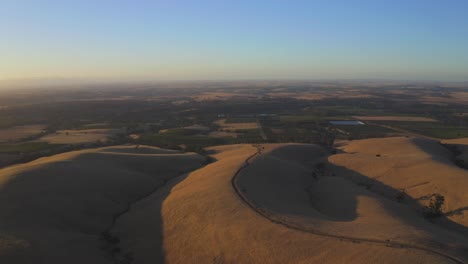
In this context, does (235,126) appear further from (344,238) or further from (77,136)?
(344,238)

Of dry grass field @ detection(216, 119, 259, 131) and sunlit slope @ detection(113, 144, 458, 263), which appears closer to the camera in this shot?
sunlit slope @ detection(113, 144, 458, 263)

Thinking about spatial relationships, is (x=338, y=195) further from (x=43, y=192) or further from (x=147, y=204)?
(x=43, y=192)

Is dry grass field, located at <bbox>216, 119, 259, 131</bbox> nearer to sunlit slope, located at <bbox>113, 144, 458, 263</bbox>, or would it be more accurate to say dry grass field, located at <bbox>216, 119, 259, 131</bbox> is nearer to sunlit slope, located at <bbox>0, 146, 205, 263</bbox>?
sunlit slope, located at <bbox>0, 146, 205, 263</bbox>

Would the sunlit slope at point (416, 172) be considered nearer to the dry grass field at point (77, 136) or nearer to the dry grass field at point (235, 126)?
the dry grass field at point (235, 126)

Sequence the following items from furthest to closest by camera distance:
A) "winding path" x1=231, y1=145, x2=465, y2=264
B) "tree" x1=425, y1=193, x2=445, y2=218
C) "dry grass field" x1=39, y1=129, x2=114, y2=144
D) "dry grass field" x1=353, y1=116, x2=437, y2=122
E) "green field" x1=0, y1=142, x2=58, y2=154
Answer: "dry grass field" x1=353, y1=116, x2=437, y2=122
"dry grass field" x1=39, y1=129, x2=114, y2=144
"green field" x1=0, y1=142, x2=58, y2=154
"tree" x1=425, y1=193, x2=445, y2=218
"winding path" x1=231, y1=145, x2=465, y2=264

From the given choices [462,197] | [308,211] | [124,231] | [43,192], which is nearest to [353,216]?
[308,211]

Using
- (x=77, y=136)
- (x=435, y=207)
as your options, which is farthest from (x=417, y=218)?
(x=77, y=136)

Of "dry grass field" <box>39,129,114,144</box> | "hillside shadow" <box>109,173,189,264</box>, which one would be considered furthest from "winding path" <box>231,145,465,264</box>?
"dry grass field" <box>39,129,114,144</box>
